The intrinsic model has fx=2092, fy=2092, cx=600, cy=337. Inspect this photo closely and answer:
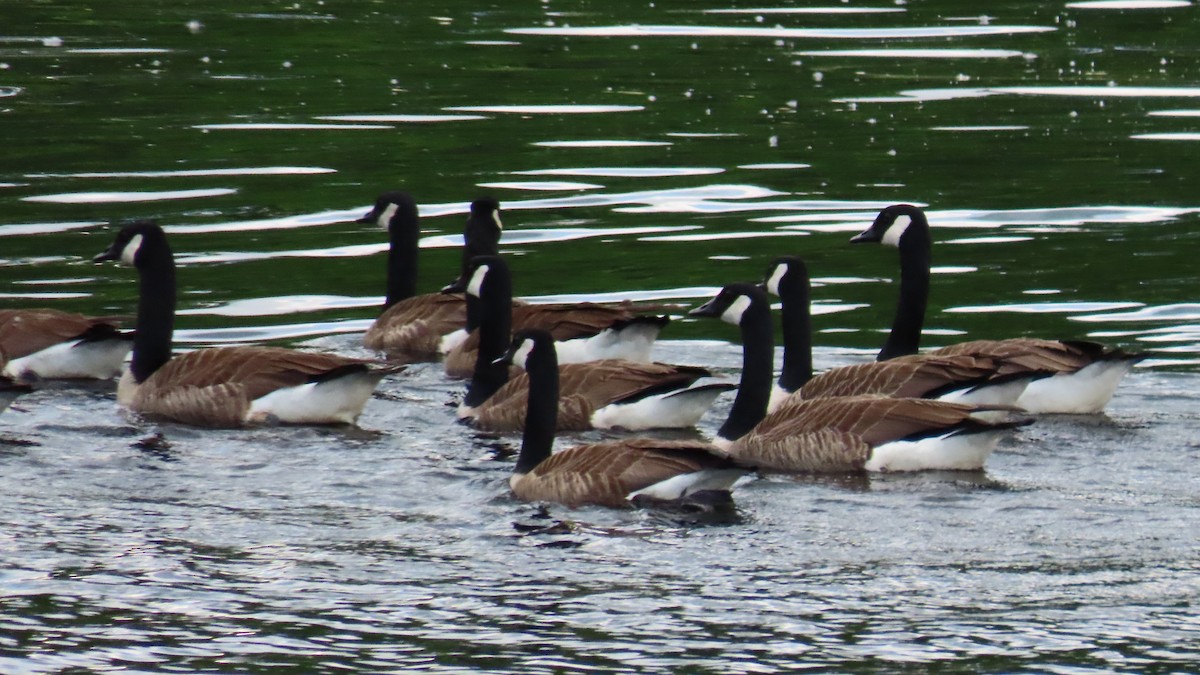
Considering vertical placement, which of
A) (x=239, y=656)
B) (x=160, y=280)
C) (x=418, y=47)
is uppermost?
(x=418, y=47)

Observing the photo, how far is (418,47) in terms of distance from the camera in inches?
1403

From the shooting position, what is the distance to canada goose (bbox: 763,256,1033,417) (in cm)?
1357

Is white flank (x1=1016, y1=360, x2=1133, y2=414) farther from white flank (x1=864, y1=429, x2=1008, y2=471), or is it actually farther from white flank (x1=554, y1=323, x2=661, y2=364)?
white flank (x1=554, y1=323, x2=661, y2=364)

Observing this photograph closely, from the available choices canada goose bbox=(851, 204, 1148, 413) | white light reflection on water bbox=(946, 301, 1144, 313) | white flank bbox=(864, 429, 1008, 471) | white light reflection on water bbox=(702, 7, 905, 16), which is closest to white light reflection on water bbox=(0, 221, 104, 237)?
white light reflection on water bbox=(946, 301, 1144, 313)

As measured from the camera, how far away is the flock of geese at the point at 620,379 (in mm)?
12594

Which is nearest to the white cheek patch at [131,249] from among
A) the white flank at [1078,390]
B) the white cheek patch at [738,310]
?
the white cheek patch at [738,310]

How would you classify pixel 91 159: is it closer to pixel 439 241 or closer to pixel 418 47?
pixel 439 241

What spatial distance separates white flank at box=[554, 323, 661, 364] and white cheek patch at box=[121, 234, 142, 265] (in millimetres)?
3251

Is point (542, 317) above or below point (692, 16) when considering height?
below

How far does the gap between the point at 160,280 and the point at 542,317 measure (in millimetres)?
2905

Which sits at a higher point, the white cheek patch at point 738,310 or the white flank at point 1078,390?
the white cheek patch at point 738,310

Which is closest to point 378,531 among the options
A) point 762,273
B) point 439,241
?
point 762,273

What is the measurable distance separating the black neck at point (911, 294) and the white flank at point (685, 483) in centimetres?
396

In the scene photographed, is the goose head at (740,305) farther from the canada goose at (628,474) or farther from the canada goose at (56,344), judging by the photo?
the canada goose at (56,344)
